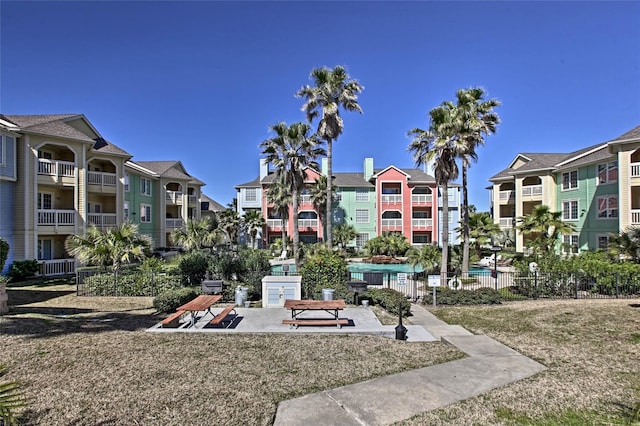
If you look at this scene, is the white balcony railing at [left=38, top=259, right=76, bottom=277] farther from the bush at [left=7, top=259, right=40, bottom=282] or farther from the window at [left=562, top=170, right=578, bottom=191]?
the window at [left=562, top=170, right=578, bottom=191]

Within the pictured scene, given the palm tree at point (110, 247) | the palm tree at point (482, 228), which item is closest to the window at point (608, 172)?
the palm tree at point (482, 228)

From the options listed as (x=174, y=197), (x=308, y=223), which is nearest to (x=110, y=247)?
(x=174, y=197)

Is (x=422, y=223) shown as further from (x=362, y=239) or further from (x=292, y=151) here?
(x=292, y=151)

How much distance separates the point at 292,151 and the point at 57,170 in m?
15.6

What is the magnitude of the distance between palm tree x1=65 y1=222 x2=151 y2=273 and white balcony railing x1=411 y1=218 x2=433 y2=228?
31.4m

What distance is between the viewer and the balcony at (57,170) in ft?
74.1

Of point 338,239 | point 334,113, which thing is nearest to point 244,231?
point 338,239

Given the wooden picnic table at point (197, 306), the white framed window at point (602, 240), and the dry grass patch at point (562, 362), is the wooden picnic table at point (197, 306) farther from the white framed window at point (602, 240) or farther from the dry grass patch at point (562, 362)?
the white framed window at point (602, 240)

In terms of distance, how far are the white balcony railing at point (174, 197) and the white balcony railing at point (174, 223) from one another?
7.00ft

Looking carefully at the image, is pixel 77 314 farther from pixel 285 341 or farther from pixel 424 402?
pixel 424 402

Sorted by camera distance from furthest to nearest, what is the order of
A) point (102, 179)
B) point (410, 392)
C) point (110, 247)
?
point (102, 179) → point (110, 247) → point (410, 392)

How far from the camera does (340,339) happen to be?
10227 millimetres

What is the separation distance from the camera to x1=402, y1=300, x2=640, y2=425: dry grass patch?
5.89 metres

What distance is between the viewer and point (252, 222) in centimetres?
4134
